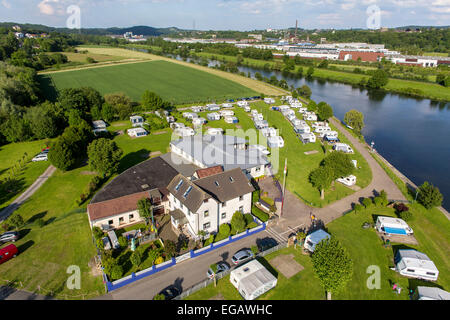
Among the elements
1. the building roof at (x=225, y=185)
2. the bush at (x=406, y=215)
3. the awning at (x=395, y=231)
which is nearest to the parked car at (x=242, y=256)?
the building roof at (x=225, y=185)

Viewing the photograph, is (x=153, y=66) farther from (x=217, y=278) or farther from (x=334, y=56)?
(x=217, y=278)

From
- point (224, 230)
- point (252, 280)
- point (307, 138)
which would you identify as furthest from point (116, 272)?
point (307, 138)

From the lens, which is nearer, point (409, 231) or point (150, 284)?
point (150, 284)

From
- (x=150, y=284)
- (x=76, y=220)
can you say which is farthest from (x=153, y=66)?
(x=150, y=284)

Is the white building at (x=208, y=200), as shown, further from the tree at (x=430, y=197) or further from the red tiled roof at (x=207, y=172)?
the tree at (x=430, y=197)

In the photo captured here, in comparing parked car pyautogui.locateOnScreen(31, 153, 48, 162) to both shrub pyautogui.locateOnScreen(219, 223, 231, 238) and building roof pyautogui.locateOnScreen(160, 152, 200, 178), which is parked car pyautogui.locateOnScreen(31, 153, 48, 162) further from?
shrub pyautogui.locateOnScreen(219, 223, 231, 238)

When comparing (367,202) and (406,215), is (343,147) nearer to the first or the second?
(367,202)

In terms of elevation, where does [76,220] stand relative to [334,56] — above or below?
below
